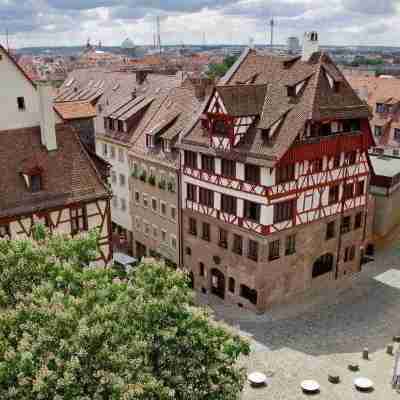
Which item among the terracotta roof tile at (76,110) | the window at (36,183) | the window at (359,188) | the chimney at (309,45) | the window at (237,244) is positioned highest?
the chimney at (309,45)

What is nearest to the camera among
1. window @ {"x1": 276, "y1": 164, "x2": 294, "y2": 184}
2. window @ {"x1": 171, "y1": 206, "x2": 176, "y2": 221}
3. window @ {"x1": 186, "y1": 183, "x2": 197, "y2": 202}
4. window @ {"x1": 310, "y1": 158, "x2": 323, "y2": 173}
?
window @ {"x1": 276, "y1": 164, "x2": 294, "y2": 184}

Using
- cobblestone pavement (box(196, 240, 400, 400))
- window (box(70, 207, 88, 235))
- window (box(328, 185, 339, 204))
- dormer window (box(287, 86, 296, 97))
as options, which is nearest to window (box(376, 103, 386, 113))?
cobblestone pavement (box(196, 240, 400, 400))

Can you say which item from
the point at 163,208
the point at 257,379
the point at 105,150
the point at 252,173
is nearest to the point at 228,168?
the point at 252,173

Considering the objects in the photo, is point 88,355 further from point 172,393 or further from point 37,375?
point 172,393

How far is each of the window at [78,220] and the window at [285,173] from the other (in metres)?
13.0

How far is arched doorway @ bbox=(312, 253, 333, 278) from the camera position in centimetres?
4185

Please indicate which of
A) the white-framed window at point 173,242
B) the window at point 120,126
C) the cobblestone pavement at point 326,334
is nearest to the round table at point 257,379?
the cobblestone pavement at point 326,334

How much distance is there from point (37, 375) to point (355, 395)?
20233mm

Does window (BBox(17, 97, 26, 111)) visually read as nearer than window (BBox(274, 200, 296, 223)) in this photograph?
Yes

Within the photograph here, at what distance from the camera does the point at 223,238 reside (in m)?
39.9

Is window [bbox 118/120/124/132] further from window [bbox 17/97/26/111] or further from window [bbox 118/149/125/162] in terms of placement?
window [bbox 17/97/26/111]

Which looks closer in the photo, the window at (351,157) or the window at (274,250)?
the window at (274,250)

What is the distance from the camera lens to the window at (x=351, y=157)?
40.1 metres

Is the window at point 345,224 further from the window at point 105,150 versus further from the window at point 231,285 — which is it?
the window at point 105,150
